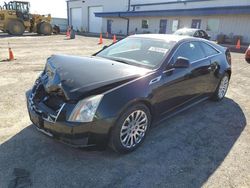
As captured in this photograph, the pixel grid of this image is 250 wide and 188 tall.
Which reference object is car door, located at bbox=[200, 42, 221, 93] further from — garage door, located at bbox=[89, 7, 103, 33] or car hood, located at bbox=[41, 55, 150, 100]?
garage door, located at bbox=[89, 7, 103, 33]

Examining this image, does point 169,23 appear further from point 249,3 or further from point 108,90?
point 108,90

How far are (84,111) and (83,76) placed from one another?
1.78 ft

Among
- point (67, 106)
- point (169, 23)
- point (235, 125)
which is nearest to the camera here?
point (67, 106)

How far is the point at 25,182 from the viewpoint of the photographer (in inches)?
104

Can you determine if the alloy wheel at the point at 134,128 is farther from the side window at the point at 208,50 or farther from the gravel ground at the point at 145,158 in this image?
the side window at the point at 208,50

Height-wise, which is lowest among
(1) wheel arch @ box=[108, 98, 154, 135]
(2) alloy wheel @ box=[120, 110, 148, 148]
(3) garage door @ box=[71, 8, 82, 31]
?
(2) alloy wheel @ box=[120, 110, 148, 148]

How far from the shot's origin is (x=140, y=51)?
4090 millimetres

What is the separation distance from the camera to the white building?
22.8 meters

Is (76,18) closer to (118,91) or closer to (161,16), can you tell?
(161,16)

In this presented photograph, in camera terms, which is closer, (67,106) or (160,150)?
(67,106)

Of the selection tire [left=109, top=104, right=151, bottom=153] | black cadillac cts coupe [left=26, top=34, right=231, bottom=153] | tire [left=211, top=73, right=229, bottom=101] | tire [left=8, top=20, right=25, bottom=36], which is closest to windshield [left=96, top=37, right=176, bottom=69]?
black cadillac cts coupe [left=26, top=34, right=231, bottom=153]

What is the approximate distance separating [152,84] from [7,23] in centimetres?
2335

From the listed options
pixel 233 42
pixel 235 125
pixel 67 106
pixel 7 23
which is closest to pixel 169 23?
pixel 233 42

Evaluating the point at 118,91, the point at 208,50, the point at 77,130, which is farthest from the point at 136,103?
the point at 208,50
